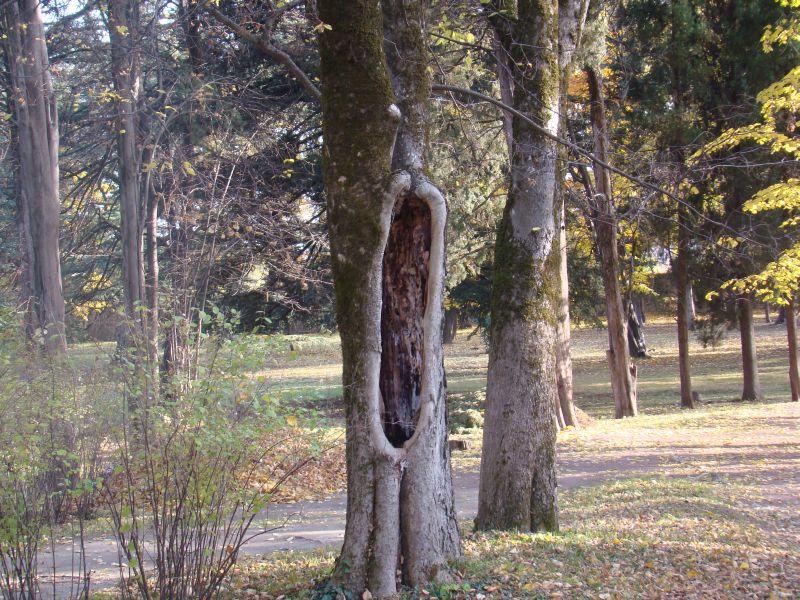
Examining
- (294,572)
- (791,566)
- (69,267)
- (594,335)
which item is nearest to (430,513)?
(294,572)

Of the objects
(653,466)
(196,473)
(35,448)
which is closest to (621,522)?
(653,466)

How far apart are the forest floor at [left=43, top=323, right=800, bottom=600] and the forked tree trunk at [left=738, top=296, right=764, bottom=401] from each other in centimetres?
306

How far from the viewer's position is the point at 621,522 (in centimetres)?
878

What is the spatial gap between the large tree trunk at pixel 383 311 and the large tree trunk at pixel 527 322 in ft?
6.04

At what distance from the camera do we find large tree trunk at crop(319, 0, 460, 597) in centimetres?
550

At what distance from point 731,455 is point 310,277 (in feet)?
29.5

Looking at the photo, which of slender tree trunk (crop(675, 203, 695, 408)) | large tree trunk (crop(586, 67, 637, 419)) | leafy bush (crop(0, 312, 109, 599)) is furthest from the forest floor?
slender tree trunk (crop(675, 203, 695, 408))

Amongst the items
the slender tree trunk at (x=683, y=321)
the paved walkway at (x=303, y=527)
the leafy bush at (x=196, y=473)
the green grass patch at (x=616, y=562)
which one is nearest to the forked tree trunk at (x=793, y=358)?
the slender tree trunk at (x=683, y=321)

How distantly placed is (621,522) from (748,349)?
1662cm

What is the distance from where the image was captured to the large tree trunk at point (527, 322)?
760 cm

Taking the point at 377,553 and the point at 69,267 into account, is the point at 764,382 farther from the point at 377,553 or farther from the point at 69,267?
the point at 377,553

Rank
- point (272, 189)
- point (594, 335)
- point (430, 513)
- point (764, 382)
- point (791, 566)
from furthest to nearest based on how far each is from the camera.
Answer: point (594, 335) < point (764, 382) < point (272, 189) < point (791, 566) < point (430, 513)

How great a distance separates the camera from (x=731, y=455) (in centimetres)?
1476

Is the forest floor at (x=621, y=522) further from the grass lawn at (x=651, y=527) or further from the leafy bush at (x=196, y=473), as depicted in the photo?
the leafy bush at (x=196, y=473)
